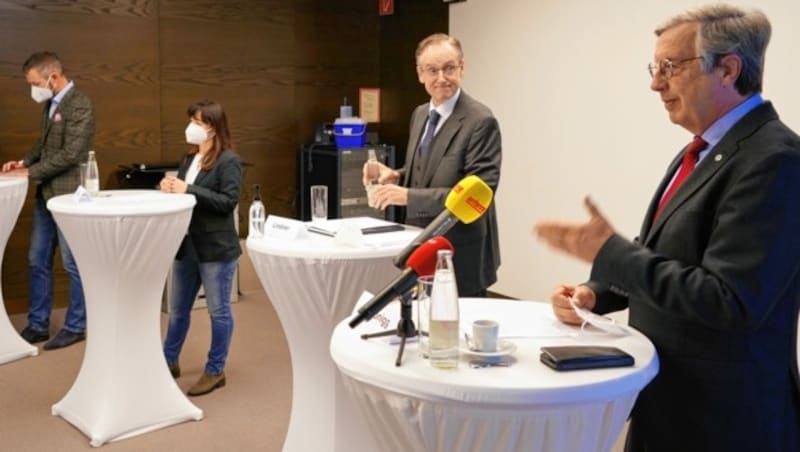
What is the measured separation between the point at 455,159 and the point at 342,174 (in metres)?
3.26

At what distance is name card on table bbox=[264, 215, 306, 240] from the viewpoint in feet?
9.97

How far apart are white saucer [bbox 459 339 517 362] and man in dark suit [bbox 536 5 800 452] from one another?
0.25m

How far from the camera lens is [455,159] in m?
3.30

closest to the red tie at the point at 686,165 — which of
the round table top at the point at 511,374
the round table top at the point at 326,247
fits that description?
the round table top at the point at 511,374

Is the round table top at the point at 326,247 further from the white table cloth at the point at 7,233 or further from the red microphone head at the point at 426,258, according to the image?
the white table cloth at the point at 7,233

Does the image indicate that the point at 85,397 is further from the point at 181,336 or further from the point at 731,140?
the point at 731,140

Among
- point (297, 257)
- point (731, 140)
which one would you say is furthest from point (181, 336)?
point (731, 140)

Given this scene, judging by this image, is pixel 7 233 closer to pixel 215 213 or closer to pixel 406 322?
pixel 215 213

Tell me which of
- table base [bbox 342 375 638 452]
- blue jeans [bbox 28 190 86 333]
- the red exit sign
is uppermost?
the red exit sign

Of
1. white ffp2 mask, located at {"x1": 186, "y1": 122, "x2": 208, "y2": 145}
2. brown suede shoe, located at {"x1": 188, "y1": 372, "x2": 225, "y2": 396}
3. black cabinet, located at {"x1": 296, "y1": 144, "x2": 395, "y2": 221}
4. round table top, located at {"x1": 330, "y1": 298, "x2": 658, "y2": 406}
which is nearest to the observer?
round table top, located at {"x1": 330, "y1": 298, "x2": 658, "y2": 406}

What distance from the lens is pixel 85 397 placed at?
387 centimetres

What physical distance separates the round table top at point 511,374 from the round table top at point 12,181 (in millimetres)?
3380

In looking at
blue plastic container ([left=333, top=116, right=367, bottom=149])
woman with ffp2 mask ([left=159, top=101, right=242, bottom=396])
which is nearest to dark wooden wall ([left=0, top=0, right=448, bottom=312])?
blue plastic container ([left=333, top=116, right=367, bottom=149])

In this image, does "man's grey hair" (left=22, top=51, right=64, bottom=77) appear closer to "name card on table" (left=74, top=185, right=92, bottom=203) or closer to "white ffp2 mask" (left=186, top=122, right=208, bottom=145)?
"white ffp2 mask" (left=186, top=122, right=208, bottom=145)
